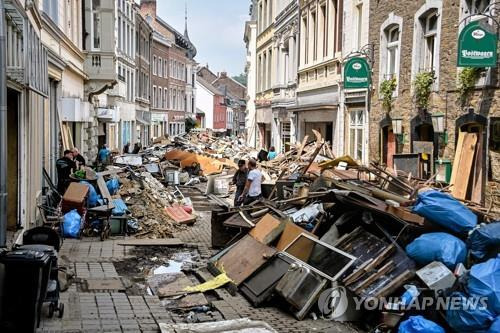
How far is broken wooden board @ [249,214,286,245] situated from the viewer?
1012 cm

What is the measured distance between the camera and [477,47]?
1147 cm

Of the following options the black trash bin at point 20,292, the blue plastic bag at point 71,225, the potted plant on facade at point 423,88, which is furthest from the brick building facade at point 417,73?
the black trash bin at point 20,292

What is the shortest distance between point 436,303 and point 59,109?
13317 millimetres

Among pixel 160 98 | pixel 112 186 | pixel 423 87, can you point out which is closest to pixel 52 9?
pixel 112 186

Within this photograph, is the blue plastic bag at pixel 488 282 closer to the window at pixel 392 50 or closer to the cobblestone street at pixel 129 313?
the cobblestone street at pixel 129 313

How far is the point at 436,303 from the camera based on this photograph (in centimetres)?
763

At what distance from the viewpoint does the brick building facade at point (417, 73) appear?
12547 mm

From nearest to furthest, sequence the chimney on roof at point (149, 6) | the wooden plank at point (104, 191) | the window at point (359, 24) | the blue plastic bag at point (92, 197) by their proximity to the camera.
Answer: the wooden plank at point (104, 191), the blue plastic bag at point (92, 197), the window at point (359, 24), the chimney on roof at point (149, 6)

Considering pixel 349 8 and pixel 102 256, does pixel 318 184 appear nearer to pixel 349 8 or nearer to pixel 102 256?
pixel 102 256

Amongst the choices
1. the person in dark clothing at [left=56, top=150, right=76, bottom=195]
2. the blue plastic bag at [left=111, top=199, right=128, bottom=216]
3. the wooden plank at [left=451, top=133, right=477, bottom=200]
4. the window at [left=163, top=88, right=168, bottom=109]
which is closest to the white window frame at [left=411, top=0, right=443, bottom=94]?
the wooden plank at [left=451, top=133, right=477, bottom=200]

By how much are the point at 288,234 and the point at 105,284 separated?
9.82 ft

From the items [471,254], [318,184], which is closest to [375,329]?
[471,254]

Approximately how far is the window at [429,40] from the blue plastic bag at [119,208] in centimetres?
816

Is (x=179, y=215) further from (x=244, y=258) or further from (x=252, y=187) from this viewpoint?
(x=244, y=258)
